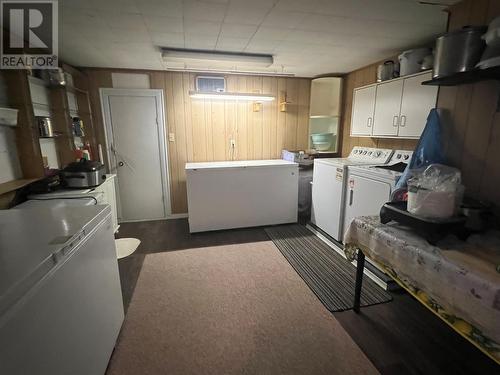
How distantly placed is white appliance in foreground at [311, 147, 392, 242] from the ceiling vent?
184 cm

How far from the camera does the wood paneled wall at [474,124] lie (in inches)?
63.2

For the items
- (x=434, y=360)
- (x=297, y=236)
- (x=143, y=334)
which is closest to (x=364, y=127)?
(x=297, y=236)

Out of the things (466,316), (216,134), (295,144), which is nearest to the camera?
(466,316)

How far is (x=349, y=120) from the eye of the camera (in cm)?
370

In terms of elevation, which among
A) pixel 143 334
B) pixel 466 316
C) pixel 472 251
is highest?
pixel 472 251

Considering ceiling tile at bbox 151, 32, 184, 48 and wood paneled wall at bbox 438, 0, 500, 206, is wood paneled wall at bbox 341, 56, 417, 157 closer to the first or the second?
wood paneled wall at bbox 438, 0, 500, 206

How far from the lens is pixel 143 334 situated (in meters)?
1.76

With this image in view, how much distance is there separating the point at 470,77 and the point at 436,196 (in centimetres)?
91

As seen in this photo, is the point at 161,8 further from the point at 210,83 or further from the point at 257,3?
the point at 210,83

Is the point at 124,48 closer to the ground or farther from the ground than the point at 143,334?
farther from the ground

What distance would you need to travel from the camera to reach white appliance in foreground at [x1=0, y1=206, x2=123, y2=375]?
803 mm

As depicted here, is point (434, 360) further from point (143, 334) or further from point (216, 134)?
point (216, 134)

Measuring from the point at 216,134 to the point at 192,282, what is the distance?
2.35 m

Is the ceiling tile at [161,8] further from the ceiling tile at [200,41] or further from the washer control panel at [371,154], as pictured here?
the washer control panel at [371,154]
